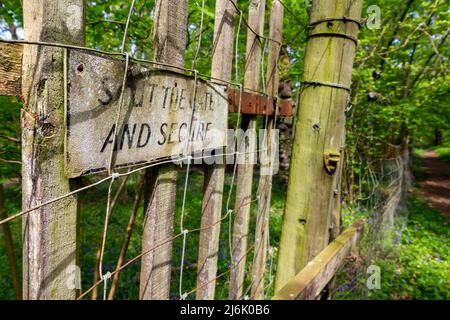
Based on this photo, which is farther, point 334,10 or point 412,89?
point 412,89

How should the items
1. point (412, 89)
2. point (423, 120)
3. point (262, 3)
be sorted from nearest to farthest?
point (262, 3)
point (423, 120)
point (412, 89)

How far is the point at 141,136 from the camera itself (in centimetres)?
87

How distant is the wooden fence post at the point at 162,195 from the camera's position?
0.96m

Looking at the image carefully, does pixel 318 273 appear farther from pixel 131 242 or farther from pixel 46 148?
pixel 131 242

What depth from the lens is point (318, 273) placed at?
145 cm

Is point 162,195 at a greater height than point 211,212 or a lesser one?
greater

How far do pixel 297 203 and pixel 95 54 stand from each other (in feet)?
4.15

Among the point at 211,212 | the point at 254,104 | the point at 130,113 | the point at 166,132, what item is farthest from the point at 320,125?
the point at 130,113

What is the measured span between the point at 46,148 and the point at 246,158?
118cm

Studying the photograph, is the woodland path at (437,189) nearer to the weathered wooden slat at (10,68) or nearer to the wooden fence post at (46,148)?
the wooden fence post at (46,148)

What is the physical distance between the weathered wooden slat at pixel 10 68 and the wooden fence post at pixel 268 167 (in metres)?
1.43

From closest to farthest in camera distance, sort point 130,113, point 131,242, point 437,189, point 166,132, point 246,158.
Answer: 1. point 130,113
2. point 166,132
3. point 246,158
4. point 131,242
5. point 437,189

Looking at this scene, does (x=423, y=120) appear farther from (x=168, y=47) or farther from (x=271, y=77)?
(x=168, y=47)

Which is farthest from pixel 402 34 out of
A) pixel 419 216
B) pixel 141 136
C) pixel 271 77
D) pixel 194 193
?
pixel 141 136
